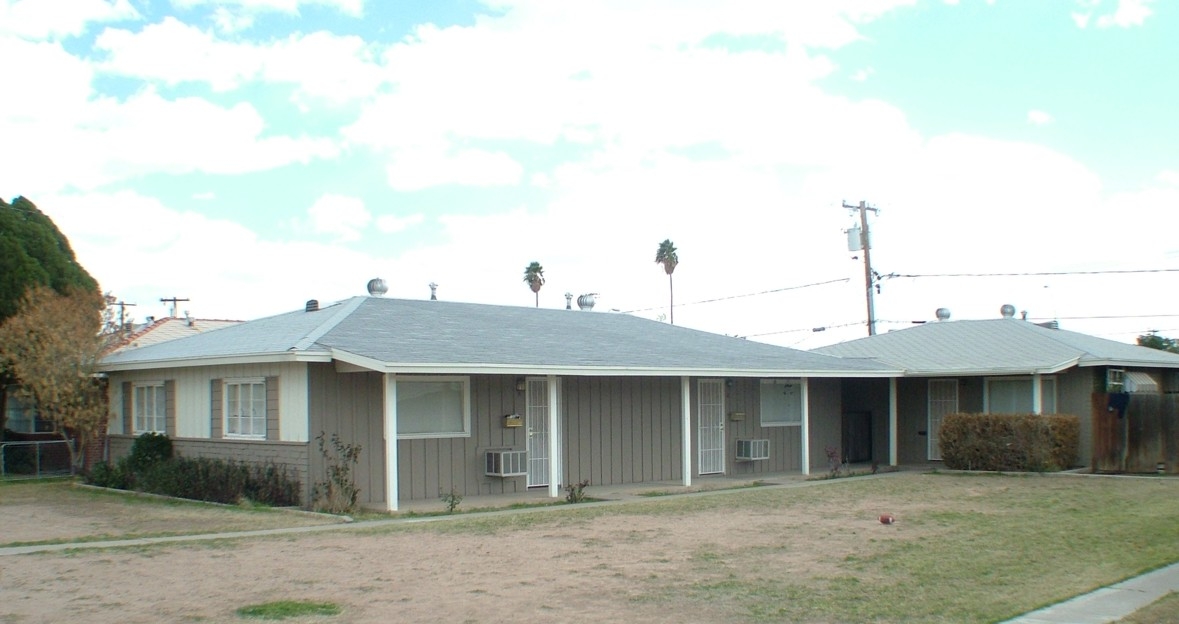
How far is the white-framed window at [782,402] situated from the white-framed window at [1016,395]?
14.4 feet

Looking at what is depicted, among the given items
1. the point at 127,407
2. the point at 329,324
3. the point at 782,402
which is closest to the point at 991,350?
the point at 782,402

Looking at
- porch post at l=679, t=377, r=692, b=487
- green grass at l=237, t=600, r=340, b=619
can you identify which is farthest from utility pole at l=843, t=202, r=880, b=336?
green grass at l=237, t=600, r=340, b=619

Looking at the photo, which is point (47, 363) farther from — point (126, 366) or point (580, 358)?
point (580, 358)

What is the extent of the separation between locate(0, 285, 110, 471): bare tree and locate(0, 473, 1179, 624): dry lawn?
6019 mm

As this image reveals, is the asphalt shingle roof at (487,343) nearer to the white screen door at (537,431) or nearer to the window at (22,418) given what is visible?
the white screen door at (537,431)

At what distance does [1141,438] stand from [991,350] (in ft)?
12.9

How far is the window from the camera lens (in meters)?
27.9

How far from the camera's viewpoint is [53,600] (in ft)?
30.2

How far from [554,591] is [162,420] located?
1435 centimetres

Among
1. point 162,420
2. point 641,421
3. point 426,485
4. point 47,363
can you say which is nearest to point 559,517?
point 426,485

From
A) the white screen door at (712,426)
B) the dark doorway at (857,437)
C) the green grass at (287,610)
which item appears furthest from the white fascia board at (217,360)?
the dark doorway at (857,437)

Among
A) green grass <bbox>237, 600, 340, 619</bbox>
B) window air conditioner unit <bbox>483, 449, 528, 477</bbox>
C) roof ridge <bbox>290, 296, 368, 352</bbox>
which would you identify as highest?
roof ridge <bbox>290, 296, 368, 352</bbox>

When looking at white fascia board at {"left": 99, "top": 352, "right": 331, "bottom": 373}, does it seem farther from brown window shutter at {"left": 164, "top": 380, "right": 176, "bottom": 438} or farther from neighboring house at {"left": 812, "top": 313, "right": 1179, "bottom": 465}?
neighboring house at {"left": 812, "top": 313, "right": 1179, "bottom": 465}

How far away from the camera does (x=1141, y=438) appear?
23.1 meters
